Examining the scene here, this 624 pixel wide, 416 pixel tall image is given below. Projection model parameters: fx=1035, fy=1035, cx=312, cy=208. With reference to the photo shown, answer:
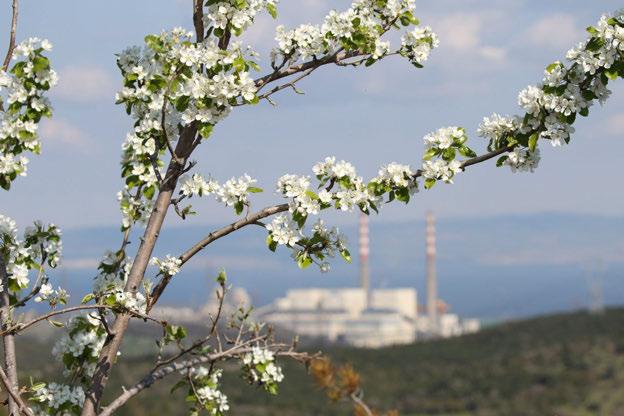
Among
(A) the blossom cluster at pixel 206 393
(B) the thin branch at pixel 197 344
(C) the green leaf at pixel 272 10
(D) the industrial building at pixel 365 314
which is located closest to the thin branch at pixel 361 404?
(A) the blossom cluster at pixel 206 393

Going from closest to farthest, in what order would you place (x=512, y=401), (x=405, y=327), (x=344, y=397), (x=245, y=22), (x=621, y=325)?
1. (x=245, y=22)
2. (x=344, y=397)
3. (x=512, y=401)
4. (x=621, y=325)
5. (x=405, y=327)

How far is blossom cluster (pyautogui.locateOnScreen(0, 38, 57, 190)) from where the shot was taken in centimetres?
611

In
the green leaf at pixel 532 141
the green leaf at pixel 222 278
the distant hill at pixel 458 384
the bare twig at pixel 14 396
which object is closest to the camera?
the bare twig at pixel 14 396

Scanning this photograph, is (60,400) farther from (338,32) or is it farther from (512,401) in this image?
(512,401)

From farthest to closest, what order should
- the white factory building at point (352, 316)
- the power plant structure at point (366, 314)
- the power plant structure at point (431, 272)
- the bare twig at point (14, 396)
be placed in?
1. the power plant structure at point (431, 272)
2. the power plant structure at point (366, 314)
3. the white factory building at point (352, 316)
4. the bare twig at point (14, 396)

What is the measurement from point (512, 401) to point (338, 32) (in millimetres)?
48946

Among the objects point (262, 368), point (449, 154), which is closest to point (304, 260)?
point (262, 368)

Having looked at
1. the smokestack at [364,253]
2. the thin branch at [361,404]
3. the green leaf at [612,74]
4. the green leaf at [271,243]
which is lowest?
the thin branch at [361,404]

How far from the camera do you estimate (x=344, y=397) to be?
8.74m

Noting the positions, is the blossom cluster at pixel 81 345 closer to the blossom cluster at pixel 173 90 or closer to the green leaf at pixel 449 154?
the blossom cluster at pixel 173 90

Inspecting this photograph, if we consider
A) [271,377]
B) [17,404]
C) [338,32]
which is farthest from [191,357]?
[338,32]

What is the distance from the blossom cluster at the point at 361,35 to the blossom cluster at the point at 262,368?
5.76 ft

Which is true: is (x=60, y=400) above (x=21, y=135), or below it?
below

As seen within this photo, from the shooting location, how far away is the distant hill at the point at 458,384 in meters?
50.0
